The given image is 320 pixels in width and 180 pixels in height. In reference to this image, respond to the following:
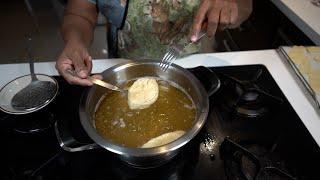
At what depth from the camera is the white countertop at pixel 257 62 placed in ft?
2.53

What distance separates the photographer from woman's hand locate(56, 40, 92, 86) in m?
0.67

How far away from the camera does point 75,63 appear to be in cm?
72

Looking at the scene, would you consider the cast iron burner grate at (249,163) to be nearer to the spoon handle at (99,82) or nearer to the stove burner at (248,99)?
the stove burner at (248,99)

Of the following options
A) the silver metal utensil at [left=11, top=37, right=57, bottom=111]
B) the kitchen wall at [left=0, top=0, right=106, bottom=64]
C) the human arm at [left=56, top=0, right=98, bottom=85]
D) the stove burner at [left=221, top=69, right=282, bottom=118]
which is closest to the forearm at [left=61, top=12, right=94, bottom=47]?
the human arm at [left=56, top=0, right=98, bottom=85]

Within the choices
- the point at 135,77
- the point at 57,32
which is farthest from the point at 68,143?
the point at 57,32

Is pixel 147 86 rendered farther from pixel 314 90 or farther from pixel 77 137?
pixel 314 90

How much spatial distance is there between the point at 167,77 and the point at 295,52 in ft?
1.39

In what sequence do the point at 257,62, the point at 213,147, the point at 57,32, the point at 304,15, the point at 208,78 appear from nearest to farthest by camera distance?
the point at 213,147 < the point at 208,78 < the point at 257,62 < the point at 304,15 < the point at 57,32

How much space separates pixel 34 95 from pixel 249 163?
1.79 feet

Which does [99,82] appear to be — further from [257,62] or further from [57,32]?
[57,32]

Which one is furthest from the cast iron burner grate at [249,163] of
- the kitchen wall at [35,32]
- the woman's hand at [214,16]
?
the kitchen wall at [35,32]

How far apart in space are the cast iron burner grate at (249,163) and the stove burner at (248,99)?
112 millimetres

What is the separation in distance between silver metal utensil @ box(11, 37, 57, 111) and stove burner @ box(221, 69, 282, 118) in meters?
0.46

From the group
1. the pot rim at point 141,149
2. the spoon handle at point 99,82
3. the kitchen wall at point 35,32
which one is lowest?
the kitchen wall at point 35,32
